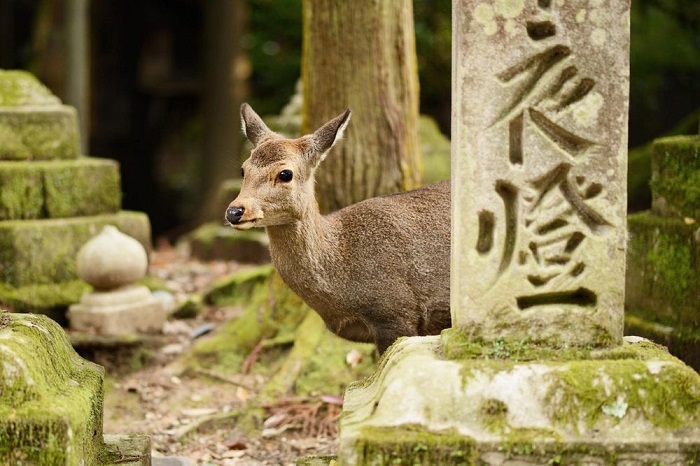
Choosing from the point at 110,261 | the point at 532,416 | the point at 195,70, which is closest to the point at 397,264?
the point at 532,416

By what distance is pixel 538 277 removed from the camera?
163 inches

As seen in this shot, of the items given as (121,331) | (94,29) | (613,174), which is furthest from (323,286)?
(94,29)

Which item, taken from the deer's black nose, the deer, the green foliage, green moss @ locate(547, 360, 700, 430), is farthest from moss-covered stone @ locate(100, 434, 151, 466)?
the green foliage

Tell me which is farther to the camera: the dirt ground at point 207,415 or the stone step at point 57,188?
the stone step at point 57,188

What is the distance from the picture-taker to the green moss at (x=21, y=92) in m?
8.80

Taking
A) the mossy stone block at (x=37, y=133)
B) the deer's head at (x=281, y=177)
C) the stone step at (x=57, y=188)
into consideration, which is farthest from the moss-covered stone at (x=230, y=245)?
the deer's head at (x=281, y=177)

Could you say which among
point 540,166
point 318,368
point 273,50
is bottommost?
point 318,368

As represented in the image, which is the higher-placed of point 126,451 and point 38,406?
point 38,406

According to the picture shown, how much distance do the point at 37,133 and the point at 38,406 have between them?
16.5ft

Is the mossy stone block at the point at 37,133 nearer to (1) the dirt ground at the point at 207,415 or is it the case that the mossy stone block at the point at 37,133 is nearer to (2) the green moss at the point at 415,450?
(1) the dirt ground at the point at 207,415

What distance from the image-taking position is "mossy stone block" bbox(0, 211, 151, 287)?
8344mm

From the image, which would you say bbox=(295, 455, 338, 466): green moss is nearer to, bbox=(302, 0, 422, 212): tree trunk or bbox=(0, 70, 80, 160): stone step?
bbox=(302, 0, 422, 212): tree trunk

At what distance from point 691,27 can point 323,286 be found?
1064cm

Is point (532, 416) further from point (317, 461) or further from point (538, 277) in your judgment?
point (317, 461)
